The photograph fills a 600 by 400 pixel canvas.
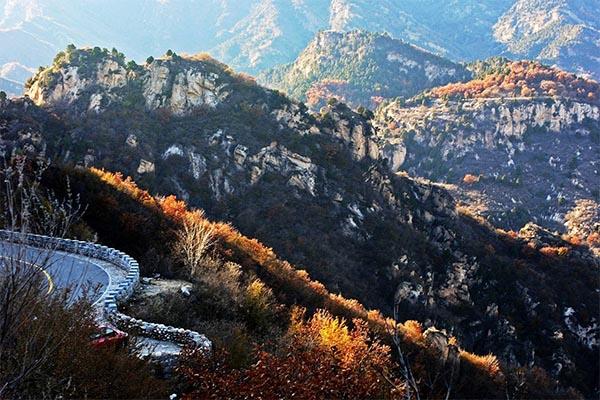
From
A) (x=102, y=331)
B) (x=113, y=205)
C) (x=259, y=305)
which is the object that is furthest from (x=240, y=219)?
(x=102, y=331)

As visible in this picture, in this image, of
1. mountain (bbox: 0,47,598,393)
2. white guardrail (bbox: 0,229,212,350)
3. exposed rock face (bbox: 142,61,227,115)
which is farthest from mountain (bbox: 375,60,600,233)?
white guardrail (bbox: 0,229,212,350)

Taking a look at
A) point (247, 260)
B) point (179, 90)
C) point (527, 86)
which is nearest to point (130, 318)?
point (247, 260)

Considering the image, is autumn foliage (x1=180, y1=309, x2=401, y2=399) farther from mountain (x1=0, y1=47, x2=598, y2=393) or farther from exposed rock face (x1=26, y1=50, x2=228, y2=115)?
exposed rock face (x1=26, y1=50, x2=228, y2=115)

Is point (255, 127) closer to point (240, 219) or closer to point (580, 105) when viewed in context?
point (240, 219)

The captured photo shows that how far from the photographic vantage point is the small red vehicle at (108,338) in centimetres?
1093

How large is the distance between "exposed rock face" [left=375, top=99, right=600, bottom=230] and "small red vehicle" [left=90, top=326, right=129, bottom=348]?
133987 mm

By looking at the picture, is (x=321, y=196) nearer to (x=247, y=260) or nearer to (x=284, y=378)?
(x=247, y=260)

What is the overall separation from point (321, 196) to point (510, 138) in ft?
381

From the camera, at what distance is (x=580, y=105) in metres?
166

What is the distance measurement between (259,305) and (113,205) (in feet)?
41.6

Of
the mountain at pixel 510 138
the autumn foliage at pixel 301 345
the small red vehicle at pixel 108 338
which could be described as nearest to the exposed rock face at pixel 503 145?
the mountain at pixel 510 138

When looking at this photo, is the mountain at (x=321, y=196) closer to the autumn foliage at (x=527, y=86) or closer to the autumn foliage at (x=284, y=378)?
the autumn foliage at (x=284, y=378)

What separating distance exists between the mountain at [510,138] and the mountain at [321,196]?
54433 mm

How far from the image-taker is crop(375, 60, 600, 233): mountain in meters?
137
